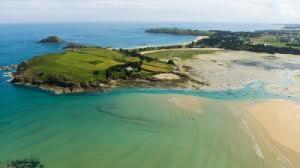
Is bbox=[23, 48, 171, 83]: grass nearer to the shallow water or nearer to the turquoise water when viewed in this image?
the turquoise water

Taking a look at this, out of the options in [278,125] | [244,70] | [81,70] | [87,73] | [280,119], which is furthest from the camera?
[244,70]

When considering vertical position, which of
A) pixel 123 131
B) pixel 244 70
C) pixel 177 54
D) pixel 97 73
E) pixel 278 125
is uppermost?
pixel 177 54

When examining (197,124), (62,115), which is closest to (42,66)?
(62,115)

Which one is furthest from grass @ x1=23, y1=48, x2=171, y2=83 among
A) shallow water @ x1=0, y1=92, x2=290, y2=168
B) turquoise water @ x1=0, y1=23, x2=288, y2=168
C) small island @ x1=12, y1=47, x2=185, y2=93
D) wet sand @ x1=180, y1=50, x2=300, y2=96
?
wet sand @ x1=180, y1=50, x2=300, y2=96

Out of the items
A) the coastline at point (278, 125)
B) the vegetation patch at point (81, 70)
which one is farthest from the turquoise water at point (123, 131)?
the vegetation patch at point (81, 70)

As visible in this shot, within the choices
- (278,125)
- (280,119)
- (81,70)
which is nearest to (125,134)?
(278,125)

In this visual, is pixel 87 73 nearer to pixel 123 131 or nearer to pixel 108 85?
pixel 108 85
